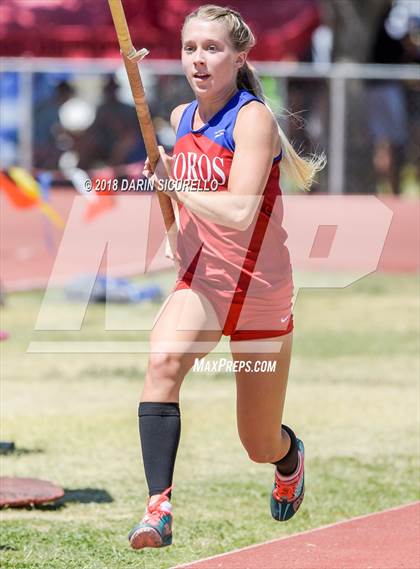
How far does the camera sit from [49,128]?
18219 mm

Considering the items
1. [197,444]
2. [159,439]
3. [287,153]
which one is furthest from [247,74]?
[197,444]

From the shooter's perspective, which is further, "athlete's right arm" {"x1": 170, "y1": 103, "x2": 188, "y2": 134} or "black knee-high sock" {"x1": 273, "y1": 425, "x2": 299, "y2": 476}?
"black knee-high sock" {"x1": 273, "y1": 425, "x2": 299, "y2": 476}

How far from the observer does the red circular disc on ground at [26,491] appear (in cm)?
679

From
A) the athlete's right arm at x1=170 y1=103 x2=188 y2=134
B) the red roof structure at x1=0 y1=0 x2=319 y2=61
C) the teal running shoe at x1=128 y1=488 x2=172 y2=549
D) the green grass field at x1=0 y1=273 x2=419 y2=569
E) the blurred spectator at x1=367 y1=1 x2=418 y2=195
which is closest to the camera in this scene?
the teal running shoe at x1=128 y1=488 x2=172 y2=549

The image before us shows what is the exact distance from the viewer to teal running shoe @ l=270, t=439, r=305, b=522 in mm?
6059

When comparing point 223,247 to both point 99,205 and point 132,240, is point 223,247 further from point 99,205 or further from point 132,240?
point 132,240

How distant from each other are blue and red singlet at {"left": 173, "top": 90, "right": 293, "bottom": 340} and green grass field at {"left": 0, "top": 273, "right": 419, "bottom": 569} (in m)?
1.32

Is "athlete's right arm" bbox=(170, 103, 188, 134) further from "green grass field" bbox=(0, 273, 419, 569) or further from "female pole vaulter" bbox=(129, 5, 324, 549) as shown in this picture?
"green grass field" bbox=(0, 273, 419, 569)

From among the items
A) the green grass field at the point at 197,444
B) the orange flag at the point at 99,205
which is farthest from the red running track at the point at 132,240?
the green grass field at the point at 197,444

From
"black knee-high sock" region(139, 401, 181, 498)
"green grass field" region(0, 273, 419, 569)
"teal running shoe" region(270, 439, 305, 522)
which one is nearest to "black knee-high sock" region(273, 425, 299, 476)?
"teal running shoe" region(270, 439, 305, 522)

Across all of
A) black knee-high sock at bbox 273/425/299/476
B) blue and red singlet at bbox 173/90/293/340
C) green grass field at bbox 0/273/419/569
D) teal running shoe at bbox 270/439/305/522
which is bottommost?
green grass field at bbox 0/273/419/569

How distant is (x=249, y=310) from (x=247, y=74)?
0.98m

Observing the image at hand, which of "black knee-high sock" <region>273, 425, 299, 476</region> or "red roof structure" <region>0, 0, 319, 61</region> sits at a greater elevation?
"black knee-high sock" <region>273, 425, 299, 476</region>

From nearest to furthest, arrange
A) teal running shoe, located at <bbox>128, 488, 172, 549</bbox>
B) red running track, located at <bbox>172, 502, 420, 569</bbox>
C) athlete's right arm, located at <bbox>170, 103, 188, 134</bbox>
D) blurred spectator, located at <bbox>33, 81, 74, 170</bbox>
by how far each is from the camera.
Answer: teal running shoe, located at <bbox>128, 488, 172, 549</bbox> → athlete's right arm, located at <bbox>170, 103, 188, 134</bbox> → red running track, located at <bbox>172, 502, 420, 569</bbox> → blurred spectator, located at <bbox>33, 81, 74, 170</bbox>
